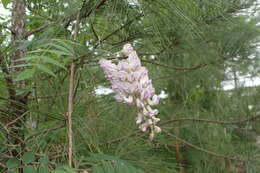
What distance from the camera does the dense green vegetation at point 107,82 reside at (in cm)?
73

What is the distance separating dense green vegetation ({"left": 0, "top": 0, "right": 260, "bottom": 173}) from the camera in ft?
2.39

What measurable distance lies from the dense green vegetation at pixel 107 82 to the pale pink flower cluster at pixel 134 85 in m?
0.04

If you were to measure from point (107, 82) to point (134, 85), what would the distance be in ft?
1.48

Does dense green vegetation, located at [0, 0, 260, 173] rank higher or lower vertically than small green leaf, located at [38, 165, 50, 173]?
higher

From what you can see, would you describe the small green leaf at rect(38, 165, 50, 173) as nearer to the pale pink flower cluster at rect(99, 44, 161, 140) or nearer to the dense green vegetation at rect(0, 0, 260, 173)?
the dense green vegetation at rect(0, 0, 260, 173)

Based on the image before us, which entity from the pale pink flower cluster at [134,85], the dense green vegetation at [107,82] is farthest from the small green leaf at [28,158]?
the pale pink flower cluster at [134,85]

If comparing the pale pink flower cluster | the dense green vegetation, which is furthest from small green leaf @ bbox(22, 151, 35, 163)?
the pale pink flower cluster

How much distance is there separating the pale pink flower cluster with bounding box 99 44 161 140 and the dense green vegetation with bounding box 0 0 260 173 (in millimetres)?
45

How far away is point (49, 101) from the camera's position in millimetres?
1066

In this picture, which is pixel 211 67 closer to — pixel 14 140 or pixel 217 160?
pixel 217 160

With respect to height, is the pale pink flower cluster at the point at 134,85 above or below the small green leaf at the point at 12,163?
above

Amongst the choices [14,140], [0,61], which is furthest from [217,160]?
[0,61]

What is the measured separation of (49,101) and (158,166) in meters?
0.50

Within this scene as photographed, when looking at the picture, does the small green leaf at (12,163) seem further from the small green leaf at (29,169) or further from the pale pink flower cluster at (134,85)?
the pale pink flower cluster at (134,85)
